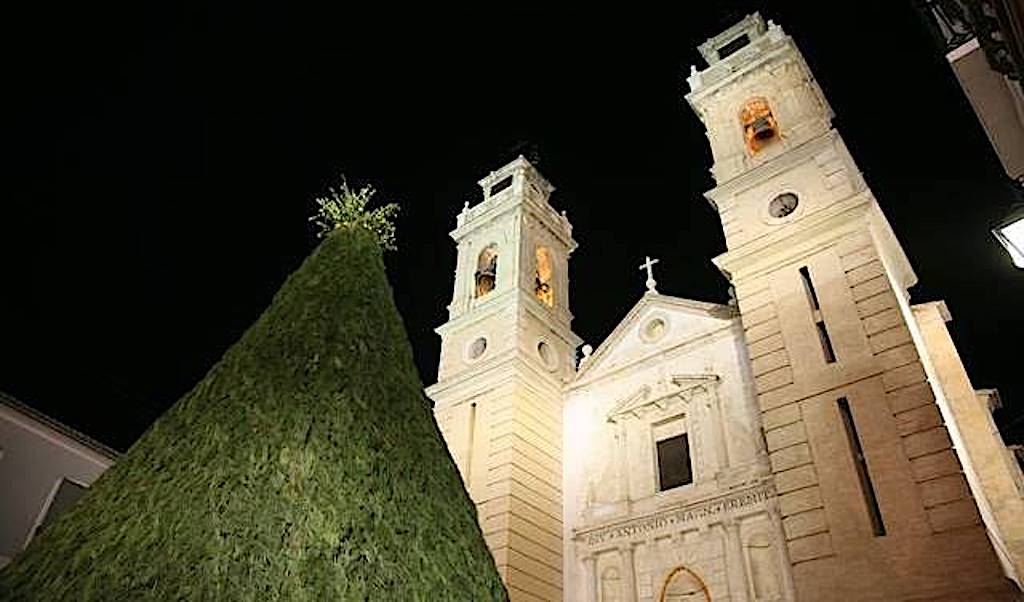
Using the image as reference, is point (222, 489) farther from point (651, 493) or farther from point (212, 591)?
point (651, 493)

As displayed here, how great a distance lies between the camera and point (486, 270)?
72.1 ft

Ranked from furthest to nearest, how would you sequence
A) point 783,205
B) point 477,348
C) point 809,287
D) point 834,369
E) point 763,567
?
point 477,348 → point 783,205 → point 809,287 → point 763,567 → point 834,369

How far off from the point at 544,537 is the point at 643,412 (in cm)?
385

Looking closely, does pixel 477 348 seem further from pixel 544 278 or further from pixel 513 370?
pixel 544 278

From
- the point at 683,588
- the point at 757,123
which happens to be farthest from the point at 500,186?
the point at 683,588

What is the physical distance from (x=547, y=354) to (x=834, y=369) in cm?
859

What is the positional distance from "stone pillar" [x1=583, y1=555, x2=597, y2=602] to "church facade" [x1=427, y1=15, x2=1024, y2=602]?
4cm

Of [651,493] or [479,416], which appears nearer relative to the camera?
[651,493]

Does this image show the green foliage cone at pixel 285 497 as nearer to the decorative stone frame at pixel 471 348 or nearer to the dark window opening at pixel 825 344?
the dark window opening at pixel 825 344

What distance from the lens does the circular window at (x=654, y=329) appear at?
18.1 metres

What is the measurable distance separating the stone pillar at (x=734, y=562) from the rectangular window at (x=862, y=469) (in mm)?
3030

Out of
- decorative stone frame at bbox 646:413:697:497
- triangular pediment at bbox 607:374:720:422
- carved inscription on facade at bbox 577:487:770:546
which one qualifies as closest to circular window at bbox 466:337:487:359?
triangular pediment at bbox 607:374:720:422

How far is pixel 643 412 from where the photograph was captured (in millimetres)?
17000

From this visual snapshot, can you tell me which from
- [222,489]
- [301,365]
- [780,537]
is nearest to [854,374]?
[780,537]
